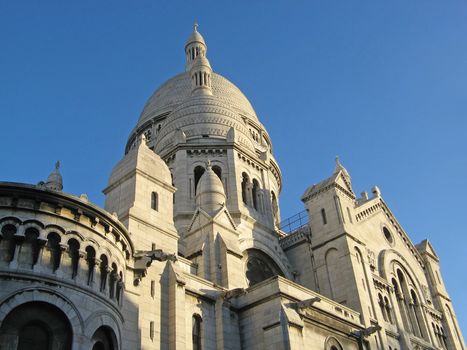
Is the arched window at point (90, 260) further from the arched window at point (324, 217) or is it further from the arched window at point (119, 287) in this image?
the arched window at point (324, 217)

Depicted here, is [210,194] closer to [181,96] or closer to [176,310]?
[176,310]

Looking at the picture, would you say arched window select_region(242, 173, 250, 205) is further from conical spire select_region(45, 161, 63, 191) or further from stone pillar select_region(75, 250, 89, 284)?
stone pillar select_region(75, 250, 89, 284)

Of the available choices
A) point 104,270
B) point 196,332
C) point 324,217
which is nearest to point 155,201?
point 196,332

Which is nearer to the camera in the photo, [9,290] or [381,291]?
[9,290]

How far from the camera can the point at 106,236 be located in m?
22.8

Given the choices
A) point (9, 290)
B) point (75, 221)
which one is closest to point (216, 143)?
point (75, 221)

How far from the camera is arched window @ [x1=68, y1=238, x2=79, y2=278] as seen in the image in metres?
21.0

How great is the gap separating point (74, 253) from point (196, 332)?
29.0 ft

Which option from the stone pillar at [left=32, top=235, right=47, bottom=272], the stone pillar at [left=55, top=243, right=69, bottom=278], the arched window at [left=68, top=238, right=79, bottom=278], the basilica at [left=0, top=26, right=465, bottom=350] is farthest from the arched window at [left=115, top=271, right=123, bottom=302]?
the stone pillar at [left=32, top=235, right=47, bottom=272]

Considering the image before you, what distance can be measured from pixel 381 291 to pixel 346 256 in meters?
4.56

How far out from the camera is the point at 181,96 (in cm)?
5844

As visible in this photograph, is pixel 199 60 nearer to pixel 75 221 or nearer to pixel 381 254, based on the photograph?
pixel 381 254

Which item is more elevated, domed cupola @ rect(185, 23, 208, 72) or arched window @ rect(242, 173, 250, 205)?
domed cupola @ rect(185, 23, 208, 72)

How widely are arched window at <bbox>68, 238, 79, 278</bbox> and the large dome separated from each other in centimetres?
3598
